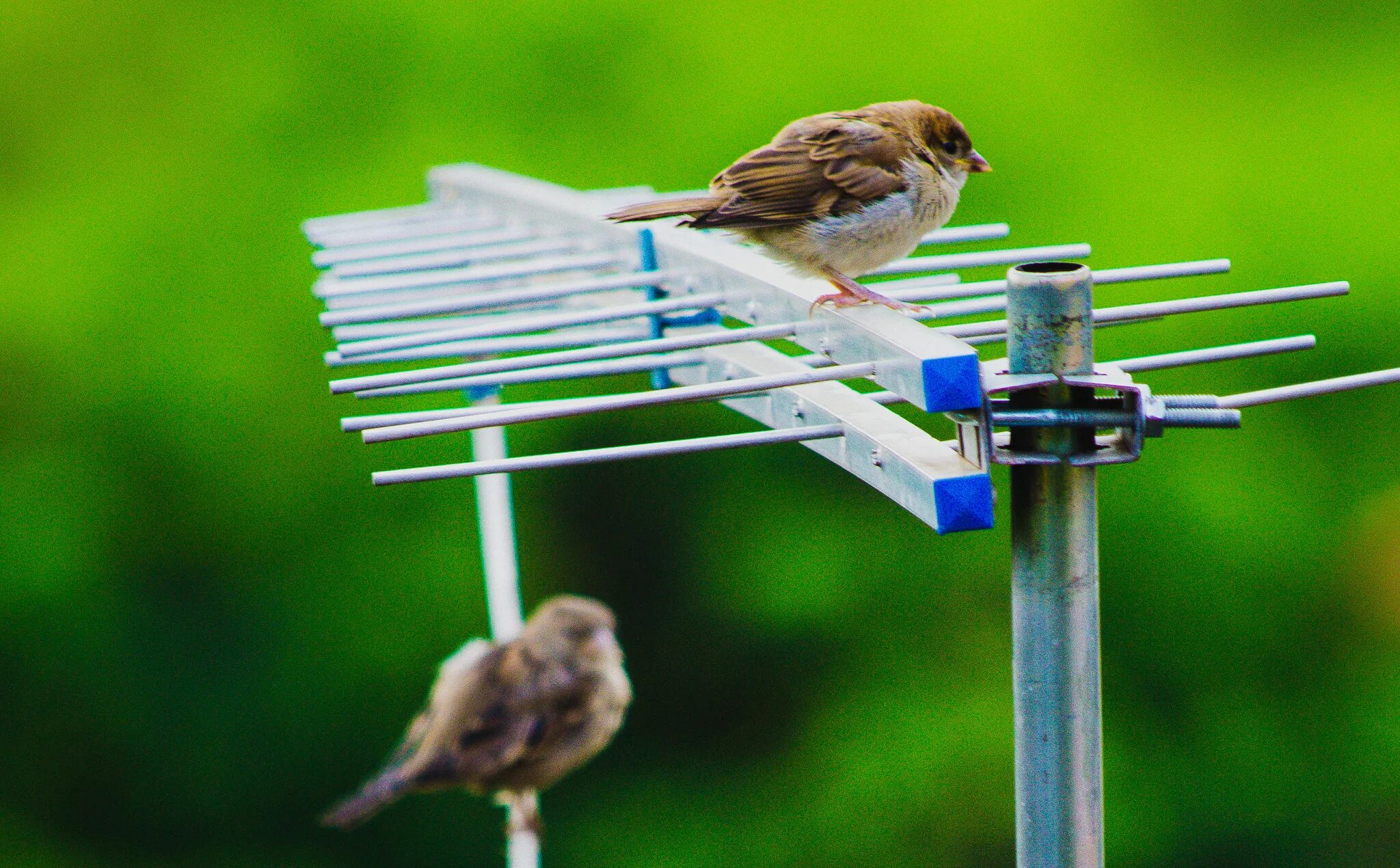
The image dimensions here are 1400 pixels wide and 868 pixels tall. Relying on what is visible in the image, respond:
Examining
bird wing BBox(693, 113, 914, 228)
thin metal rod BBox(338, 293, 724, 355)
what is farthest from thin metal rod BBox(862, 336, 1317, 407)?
bird wing BBox(693, 113, 914, 228)

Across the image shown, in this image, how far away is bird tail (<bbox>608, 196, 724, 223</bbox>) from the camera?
3.21 m

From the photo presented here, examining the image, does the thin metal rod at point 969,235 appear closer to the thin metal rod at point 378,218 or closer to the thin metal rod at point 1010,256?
the thin metal rod at point 1010,256

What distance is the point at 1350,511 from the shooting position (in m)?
5.83

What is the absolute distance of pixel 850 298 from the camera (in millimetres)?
2781

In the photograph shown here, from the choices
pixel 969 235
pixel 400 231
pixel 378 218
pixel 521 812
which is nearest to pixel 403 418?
pixel 969 235

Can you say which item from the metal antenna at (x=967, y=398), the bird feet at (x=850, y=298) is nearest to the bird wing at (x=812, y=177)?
the bird feet at (x=850, y=298)

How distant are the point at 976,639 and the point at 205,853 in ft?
9.83

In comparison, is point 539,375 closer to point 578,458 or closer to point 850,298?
point 578,458

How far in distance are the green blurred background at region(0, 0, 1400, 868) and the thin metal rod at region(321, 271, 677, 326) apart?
2.61 meters

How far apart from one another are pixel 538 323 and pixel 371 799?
161 centimetres

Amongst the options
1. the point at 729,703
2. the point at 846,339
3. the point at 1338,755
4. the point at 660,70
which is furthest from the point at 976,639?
the point at 846,339

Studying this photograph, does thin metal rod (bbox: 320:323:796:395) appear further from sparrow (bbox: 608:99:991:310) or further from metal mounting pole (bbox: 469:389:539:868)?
metal mounting pole (bbox: 469:389:539:868)

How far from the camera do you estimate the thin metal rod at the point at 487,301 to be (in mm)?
2943

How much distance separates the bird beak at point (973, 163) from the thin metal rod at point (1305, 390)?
163cm
